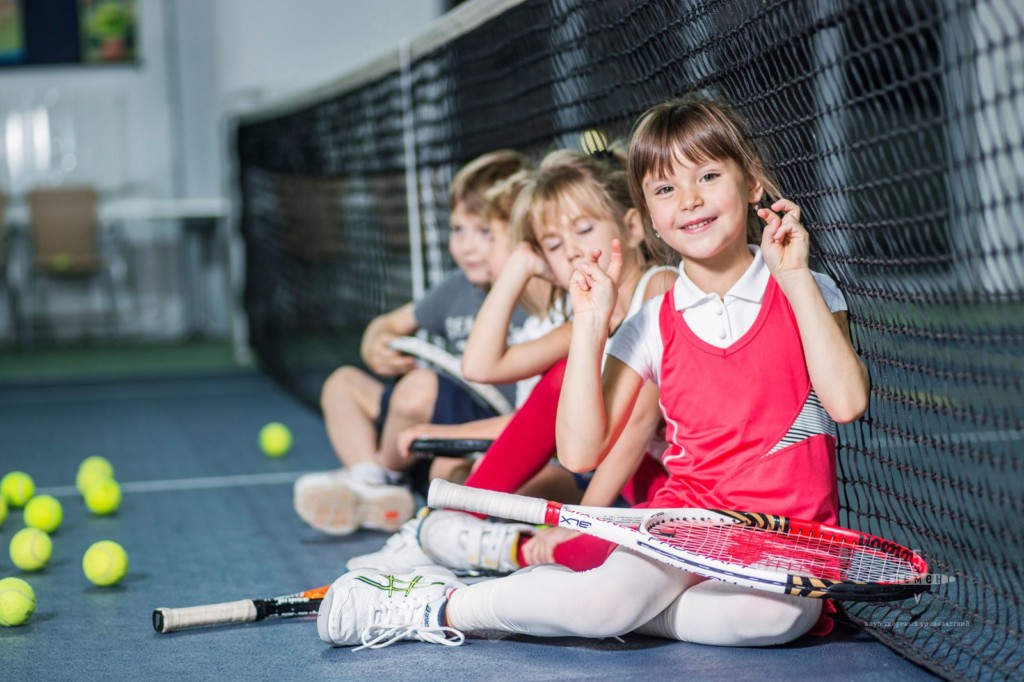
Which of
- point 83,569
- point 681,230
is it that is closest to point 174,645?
point 83,569

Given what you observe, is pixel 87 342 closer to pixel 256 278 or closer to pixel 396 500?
pixel 256 278

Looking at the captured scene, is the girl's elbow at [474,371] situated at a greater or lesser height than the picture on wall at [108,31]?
lesser

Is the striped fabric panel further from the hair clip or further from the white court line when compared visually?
the white court line

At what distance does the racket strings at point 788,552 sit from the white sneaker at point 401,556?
1.98 feet

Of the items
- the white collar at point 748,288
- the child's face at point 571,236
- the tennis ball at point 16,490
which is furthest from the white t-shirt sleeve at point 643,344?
the tennis ball at point 16,490

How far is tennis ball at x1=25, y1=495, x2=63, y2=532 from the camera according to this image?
2.72 metres

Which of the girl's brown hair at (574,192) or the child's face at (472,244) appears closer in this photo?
the girl's brown hair at (574,192)

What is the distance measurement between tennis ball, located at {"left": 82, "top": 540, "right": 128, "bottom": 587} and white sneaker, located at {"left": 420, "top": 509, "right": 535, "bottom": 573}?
1.78ft

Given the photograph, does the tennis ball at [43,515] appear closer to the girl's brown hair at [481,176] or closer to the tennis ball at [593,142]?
the girl's brown hair at [481,176]

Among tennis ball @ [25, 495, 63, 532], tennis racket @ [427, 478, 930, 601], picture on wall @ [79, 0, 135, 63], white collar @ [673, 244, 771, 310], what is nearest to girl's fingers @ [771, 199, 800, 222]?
white collar @ [673, 244, 771, 310]

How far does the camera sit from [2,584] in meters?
2.06

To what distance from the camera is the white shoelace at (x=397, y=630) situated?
6.03 ft

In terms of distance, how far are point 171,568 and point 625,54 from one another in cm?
126

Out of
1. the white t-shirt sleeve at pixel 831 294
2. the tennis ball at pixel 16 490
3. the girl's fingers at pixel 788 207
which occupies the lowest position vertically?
the tennis ball at pixel 16 490
